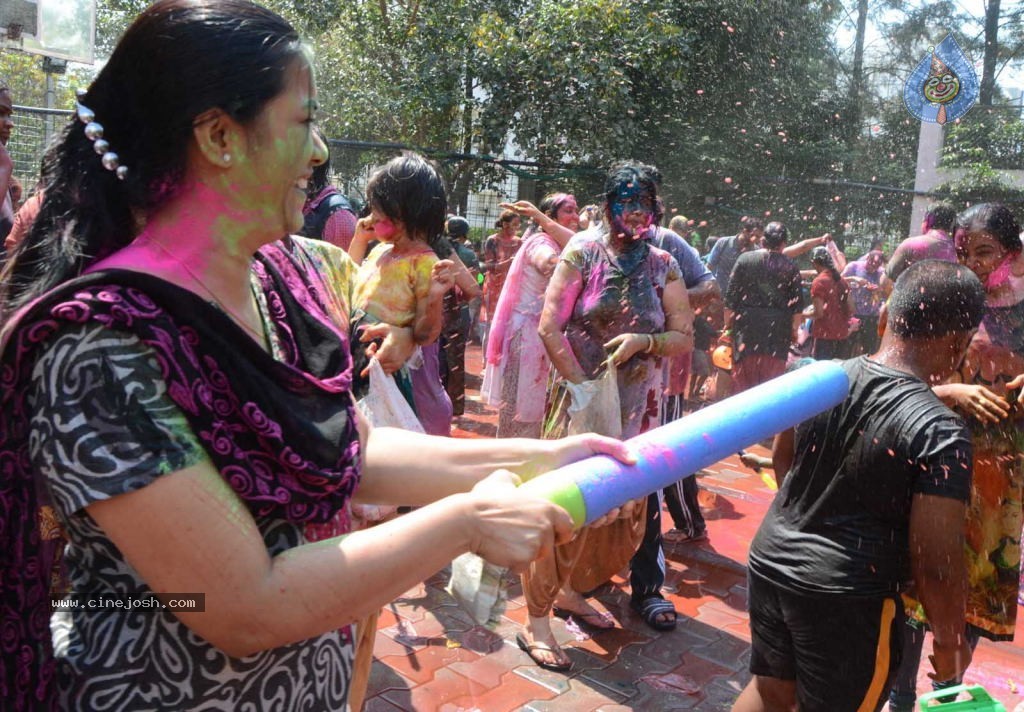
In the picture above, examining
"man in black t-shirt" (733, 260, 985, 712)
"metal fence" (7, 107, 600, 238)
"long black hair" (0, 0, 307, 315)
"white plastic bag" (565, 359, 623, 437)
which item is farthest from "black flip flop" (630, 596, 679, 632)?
"metal fence" (7, 107, 600, 238)

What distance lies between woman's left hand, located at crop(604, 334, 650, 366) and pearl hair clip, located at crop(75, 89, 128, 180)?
8.94 feet

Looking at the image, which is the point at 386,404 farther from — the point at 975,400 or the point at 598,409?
the point at 975,400

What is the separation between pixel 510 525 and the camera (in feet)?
4.32

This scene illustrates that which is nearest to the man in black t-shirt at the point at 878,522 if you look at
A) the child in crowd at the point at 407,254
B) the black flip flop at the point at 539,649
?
the black flip flop at the point at 539,649

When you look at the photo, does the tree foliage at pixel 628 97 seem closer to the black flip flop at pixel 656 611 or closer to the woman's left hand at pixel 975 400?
the black flip flop at pixel 656 611

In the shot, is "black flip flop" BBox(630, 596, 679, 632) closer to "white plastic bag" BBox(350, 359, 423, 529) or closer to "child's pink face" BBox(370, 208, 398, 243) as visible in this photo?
"white plastic bag" BBox(350, 359, 423, 529)

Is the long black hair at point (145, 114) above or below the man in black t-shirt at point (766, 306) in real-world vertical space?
above

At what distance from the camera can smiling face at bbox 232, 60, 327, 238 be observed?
4.47ft

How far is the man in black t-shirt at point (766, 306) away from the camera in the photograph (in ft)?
24.8

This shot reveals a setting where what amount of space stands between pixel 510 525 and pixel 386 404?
2.41 m

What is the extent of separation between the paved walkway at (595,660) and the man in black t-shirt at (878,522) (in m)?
1.13

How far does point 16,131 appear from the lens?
8.33 metres

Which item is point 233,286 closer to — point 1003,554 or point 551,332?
point 551,332

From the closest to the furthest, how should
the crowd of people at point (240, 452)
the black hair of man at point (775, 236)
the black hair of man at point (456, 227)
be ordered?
the crowd of people at point (240, 452), the black hair of man at point (775, 236), the black hair of man at point (456, 227)
